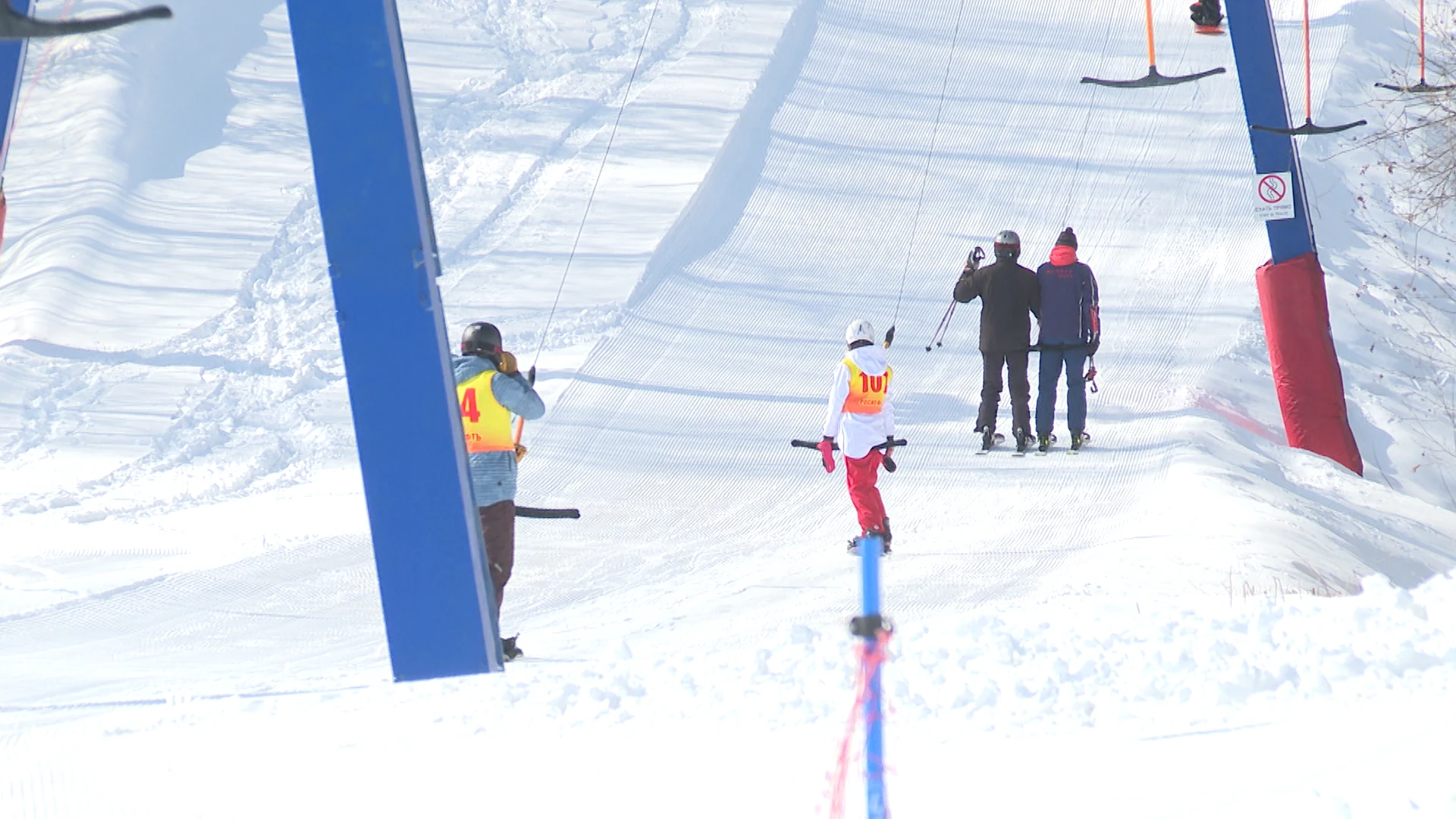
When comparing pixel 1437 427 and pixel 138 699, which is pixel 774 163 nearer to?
pixel 1437 427

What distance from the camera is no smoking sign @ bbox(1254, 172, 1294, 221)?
12422 mm

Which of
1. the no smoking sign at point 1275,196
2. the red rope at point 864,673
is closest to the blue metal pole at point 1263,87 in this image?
the no smoking sign at point 1275,196

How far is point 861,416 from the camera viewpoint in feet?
31.1

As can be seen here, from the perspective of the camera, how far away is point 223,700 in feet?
21.3

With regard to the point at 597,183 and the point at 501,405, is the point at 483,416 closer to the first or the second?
the point at 501,405

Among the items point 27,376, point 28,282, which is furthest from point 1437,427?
point 28,282

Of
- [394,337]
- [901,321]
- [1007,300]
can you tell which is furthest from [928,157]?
[394,337]

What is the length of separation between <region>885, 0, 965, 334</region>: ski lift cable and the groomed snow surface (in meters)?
0.07

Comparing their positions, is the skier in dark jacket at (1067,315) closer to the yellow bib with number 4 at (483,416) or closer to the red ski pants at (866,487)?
the red ski pants at (866,487)

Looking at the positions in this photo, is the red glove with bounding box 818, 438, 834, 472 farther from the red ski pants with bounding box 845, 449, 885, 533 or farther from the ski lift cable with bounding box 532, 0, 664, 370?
the ski lift cable with bounding box 532, 0, 664, 370

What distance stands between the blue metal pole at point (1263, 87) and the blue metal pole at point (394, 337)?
26.1ft

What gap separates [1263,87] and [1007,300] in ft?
8.73

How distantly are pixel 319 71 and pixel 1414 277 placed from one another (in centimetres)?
1526

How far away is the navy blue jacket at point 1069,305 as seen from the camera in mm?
11820
